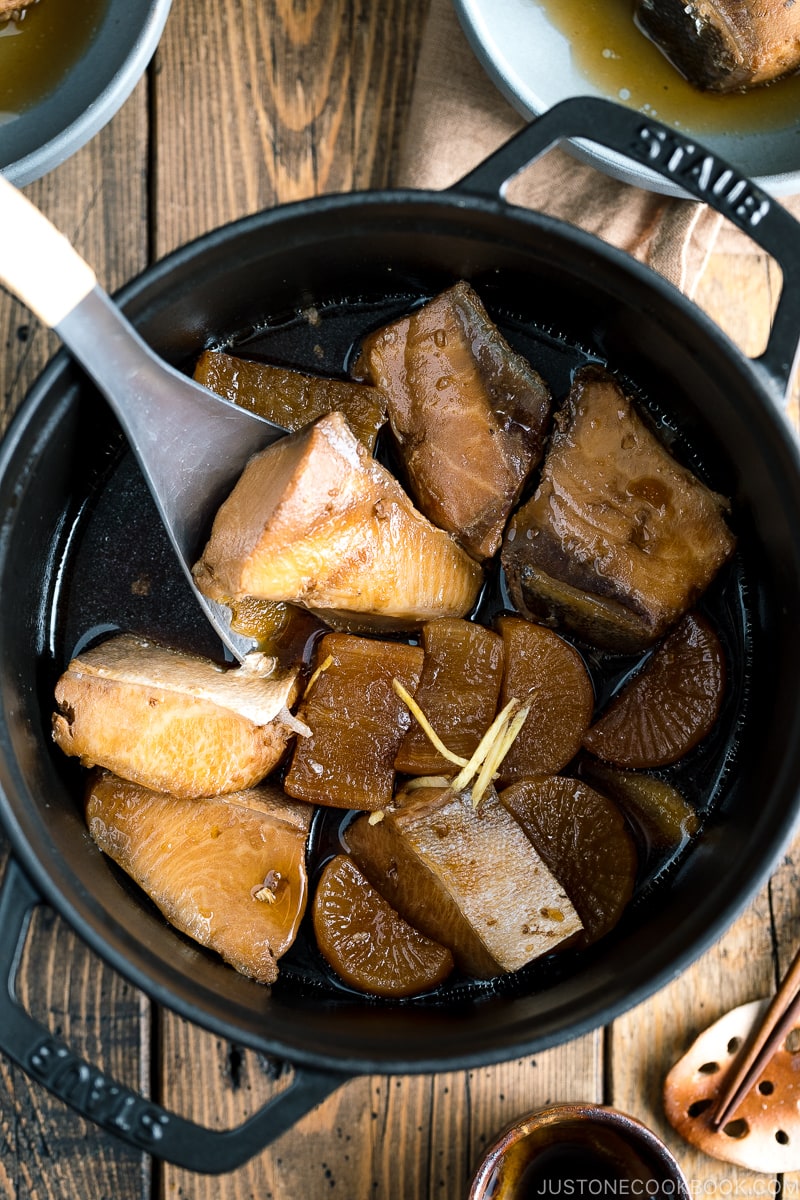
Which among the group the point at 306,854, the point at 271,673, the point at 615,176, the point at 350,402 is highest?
the point at 615,176

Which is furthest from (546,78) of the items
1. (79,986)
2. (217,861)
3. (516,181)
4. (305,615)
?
(79,986)

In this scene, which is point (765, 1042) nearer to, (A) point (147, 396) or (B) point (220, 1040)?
(B) point (220, 1040)

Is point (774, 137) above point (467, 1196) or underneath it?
above

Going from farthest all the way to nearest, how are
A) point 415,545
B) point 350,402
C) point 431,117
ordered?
point 431,117 → point 350,402 → point 415,545

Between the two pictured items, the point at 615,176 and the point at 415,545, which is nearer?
the point at 415,545

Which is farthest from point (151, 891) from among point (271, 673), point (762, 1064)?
point (762, 1064)

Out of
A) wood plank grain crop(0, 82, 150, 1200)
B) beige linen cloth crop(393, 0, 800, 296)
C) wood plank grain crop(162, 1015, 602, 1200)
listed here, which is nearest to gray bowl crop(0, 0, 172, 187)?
wood plank grain crop(0, 82, 150, 1200)

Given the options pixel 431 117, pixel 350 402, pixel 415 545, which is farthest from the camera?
pixel 431 117

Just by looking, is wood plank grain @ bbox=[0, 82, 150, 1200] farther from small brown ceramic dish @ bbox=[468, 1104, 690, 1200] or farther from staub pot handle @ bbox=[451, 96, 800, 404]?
staub pot handle @ bbox=[451, 96, 800, 404]

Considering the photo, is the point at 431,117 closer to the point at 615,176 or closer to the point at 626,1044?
the point at 615,176
